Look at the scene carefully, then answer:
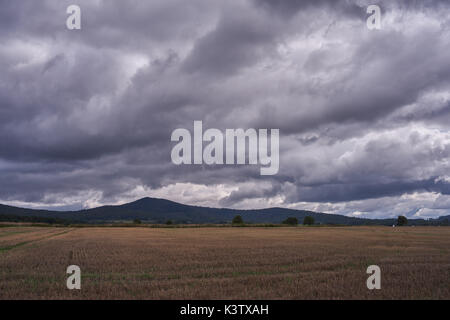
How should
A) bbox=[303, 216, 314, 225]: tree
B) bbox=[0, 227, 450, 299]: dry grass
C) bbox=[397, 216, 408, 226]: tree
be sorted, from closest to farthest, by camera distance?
A: bbox=[0, 227, 450, 299]: dry grass
bbox=[303, 216, 314, 225]: tree
bbox=[397, 216, 408, 226]: tree

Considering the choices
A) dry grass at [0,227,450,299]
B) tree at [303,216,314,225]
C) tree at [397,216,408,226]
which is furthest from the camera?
tree at [397,216,408,226]

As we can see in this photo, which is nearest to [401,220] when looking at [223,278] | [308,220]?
[308,220]

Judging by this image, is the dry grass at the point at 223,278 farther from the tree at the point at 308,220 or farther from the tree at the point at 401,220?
the tree at the point at 401,220

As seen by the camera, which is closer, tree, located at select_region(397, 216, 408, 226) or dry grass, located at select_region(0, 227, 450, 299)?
dry grass, located at select_region(0, 227, 450, 299)

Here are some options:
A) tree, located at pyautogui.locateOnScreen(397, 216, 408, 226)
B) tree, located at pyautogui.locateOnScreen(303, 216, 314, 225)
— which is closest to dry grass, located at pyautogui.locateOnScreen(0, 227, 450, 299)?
tree, located at pyautogui.locateOnScreen(303, 216, 314, 225)

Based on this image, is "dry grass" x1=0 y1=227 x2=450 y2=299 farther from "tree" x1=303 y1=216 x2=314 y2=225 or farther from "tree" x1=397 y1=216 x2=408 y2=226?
"tree" x1=397 y1=216 x2=408 y2=226

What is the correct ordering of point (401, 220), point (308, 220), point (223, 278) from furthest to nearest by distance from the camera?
1. point (401, 220)
2. point (308, 220)
3. point (223, 278)

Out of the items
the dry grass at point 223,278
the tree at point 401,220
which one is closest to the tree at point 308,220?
the tree at point 401,220

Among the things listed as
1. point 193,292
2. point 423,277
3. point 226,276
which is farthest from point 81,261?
point 423,277

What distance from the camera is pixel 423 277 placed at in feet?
54.5

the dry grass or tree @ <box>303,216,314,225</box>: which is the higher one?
the dry grass

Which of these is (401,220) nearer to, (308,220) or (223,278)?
(308,220)
